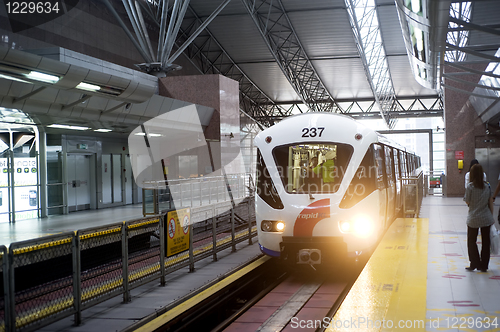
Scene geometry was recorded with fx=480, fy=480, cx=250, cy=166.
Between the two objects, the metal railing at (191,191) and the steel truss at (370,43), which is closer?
the metal railing at (191,191)

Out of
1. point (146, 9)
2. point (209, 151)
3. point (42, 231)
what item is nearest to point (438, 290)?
point (42, 231)

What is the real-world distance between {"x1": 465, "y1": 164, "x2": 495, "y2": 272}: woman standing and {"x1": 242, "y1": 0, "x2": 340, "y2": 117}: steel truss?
18.1m

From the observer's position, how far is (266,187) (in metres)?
8.76

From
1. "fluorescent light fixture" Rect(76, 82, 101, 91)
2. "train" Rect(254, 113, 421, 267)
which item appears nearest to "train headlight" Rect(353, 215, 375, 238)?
"train" Rect(254, 113, 421, 267)

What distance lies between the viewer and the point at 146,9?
2356 cm

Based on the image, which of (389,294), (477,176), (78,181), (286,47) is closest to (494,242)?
(477,176)

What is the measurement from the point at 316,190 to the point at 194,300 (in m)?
2.95

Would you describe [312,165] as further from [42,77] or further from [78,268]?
[42,77]

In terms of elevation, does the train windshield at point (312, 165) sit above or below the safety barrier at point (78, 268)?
above

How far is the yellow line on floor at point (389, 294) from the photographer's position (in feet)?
15.1

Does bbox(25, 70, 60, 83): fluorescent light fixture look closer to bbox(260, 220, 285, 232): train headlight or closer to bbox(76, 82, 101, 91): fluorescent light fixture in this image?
bbox(76, 82, 101, 91): fluorescent light fixture

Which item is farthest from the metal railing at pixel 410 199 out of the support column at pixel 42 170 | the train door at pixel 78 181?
the train door at pixel 78 181

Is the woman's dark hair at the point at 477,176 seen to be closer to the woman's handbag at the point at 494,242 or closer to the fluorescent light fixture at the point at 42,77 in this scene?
the woman's handbag at the point at 494,242

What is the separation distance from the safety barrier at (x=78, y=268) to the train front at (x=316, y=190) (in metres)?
1.61
